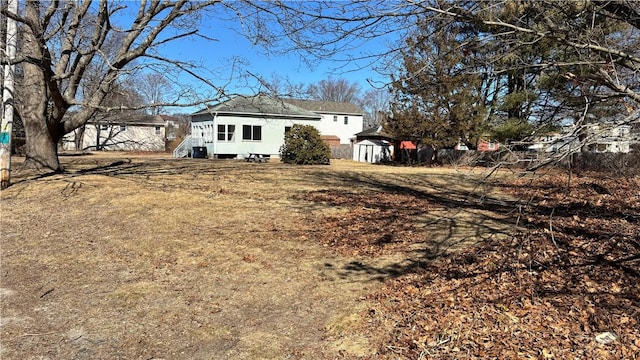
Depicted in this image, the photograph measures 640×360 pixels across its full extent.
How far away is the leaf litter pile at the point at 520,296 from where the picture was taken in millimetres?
3211

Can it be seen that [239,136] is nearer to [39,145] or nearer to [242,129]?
[242,129]

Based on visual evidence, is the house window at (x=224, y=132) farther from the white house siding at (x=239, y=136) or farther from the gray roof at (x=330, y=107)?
the gray roof at (x=330, y=107)

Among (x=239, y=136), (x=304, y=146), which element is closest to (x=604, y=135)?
(x=304, y=146)

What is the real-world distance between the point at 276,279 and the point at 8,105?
317 inches

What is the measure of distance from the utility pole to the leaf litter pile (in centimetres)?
747

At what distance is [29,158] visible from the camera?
1199 centimetres

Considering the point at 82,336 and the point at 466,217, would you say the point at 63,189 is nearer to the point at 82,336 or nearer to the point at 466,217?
the point at 82,336

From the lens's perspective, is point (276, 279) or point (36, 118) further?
point (36, 118)

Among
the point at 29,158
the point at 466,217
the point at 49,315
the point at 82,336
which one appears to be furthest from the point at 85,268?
the point at 29,158

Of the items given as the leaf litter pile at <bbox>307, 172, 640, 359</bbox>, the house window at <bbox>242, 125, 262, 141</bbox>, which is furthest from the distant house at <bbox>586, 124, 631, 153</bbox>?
the house window at <bbox>242, 125, 262, 141</bbox>

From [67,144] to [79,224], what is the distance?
42119 millimetres

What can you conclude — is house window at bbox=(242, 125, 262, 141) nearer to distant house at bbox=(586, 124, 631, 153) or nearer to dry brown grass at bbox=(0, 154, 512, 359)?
dry brown grass at bbox=(0, 154, 512, 359)

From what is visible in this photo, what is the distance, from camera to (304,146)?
22922 millimetres

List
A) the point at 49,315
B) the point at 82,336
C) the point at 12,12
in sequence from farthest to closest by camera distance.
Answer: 1. the point at 12,12
2. the point at 49,315
3. the point at 82,336
